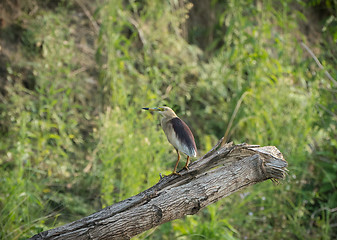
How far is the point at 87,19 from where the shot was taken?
451cm

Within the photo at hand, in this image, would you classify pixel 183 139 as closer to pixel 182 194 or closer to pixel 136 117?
pixel 182 194

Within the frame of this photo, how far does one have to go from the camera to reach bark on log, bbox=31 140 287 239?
165 cm

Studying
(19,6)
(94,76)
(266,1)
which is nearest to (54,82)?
(94,76)

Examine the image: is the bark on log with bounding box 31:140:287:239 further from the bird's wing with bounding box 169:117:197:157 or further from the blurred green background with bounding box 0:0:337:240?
the blurred green background with bounding box 0:0:337:240

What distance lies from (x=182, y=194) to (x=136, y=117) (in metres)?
1.50

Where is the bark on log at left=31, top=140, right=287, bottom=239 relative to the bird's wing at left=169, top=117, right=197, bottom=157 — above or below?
below

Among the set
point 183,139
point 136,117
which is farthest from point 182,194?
point 136,117

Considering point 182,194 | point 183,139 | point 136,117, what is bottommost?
point 136,117

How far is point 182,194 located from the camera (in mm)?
1750

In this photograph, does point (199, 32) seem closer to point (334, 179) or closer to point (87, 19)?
point (87, 19)

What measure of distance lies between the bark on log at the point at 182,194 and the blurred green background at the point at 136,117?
603mm

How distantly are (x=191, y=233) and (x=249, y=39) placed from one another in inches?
86.0

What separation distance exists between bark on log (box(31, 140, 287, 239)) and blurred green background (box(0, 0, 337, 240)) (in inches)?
23.8

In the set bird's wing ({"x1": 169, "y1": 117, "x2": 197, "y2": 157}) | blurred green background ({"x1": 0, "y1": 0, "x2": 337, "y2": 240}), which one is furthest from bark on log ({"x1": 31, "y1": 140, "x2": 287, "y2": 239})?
blurred green background ({"x1": 0, "y1": 0, "x2": 337, "y2": 240})
